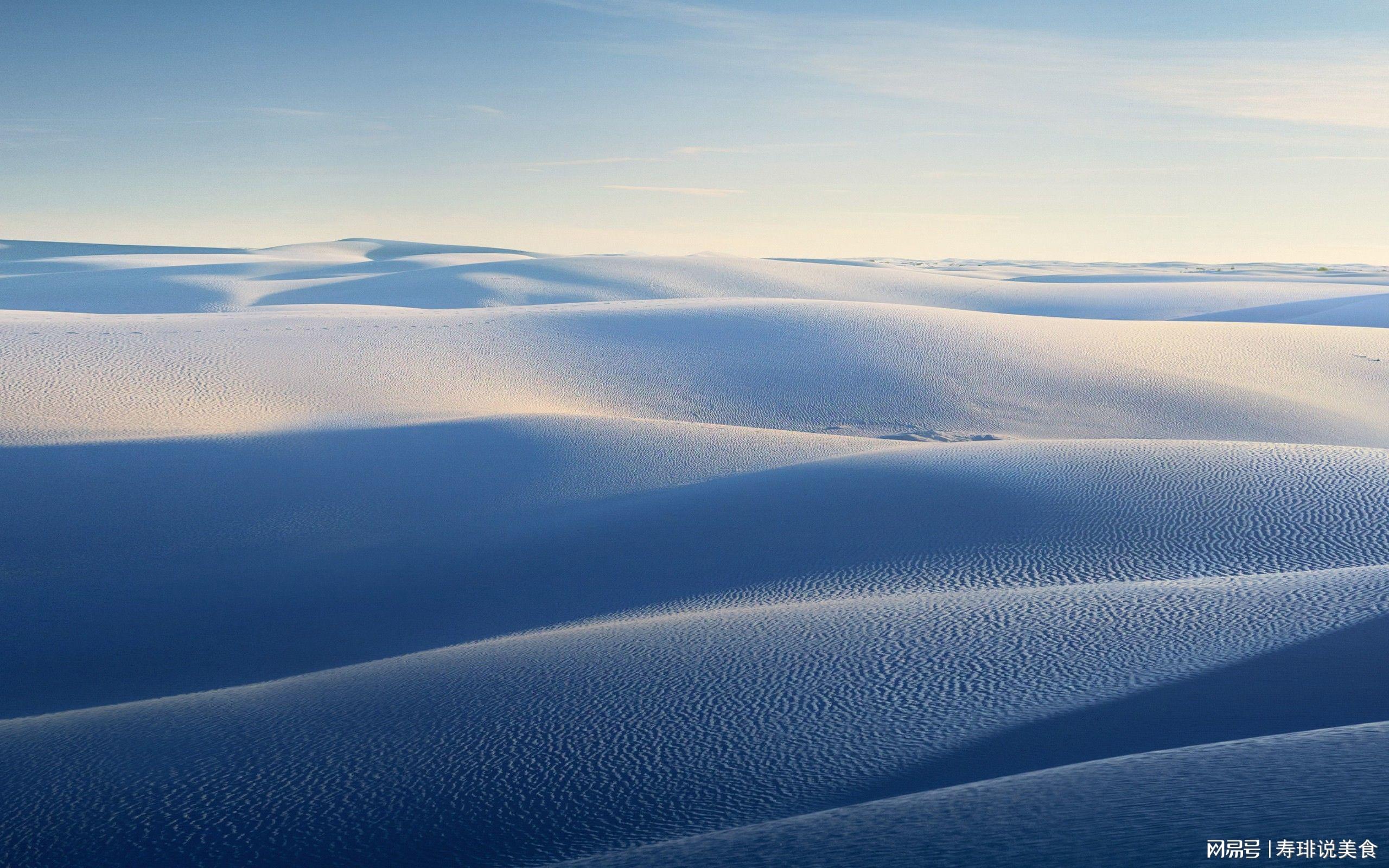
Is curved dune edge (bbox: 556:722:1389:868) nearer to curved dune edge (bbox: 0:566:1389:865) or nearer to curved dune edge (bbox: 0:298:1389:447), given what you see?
curved dune edge (bbox: 0:566:1389:865)

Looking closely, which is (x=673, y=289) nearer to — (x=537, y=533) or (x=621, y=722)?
(x=537, y=533)

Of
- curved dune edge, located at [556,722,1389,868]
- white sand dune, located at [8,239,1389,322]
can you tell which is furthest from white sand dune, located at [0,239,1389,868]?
white sand dune, located at [8,239,1389,322]

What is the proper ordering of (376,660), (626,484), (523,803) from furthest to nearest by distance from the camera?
1. (626,484)
2. (376,660)
3. (523,803)

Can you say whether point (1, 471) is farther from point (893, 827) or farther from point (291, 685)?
point (893, 827)

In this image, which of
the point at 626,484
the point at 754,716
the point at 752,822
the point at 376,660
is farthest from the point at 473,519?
the point at 752,822

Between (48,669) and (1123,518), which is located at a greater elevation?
(1123,518)

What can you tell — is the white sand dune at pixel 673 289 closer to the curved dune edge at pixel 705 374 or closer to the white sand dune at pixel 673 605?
the curved dune edge at pixel 705 374

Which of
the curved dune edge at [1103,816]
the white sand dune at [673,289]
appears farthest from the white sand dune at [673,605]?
the white sand dune at [673,289]

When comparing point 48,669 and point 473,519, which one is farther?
point 473,519
